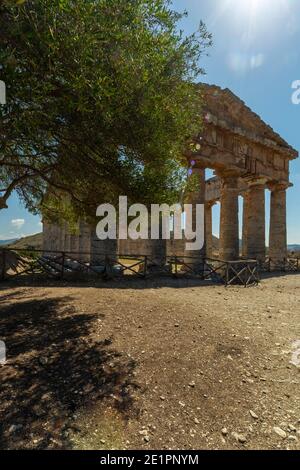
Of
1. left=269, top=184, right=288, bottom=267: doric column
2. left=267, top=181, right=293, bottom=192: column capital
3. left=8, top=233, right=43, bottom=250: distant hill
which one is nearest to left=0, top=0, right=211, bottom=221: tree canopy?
Answer: left=267, top=181, right=293, bottom=192: column capital

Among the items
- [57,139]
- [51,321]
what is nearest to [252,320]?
[51,321]

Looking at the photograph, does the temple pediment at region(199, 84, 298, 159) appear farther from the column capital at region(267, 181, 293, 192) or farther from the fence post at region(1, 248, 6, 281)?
the fence post at region(1, 248, 6, 281)

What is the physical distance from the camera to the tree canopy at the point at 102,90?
203 inches

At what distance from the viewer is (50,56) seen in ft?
17.0

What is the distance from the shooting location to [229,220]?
22.6 metres

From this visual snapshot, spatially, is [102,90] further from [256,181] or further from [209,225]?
[209,225]

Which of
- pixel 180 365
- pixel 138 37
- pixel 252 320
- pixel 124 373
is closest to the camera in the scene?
pixel 124 373

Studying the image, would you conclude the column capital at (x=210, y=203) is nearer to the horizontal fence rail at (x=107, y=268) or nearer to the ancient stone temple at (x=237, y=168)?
the ancient stone temple at (x=237, y=168)

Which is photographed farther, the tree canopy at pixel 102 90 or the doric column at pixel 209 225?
the doric column at pixel 209 225

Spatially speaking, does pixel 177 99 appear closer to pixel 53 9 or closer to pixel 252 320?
pixel 53 9

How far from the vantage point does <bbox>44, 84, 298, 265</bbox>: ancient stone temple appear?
2062cm

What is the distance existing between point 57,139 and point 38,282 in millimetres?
7678

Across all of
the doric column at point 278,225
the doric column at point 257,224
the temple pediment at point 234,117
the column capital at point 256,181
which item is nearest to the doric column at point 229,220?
the column capital at point 256,181

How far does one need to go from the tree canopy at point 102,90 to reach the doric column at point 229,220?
14.3m
